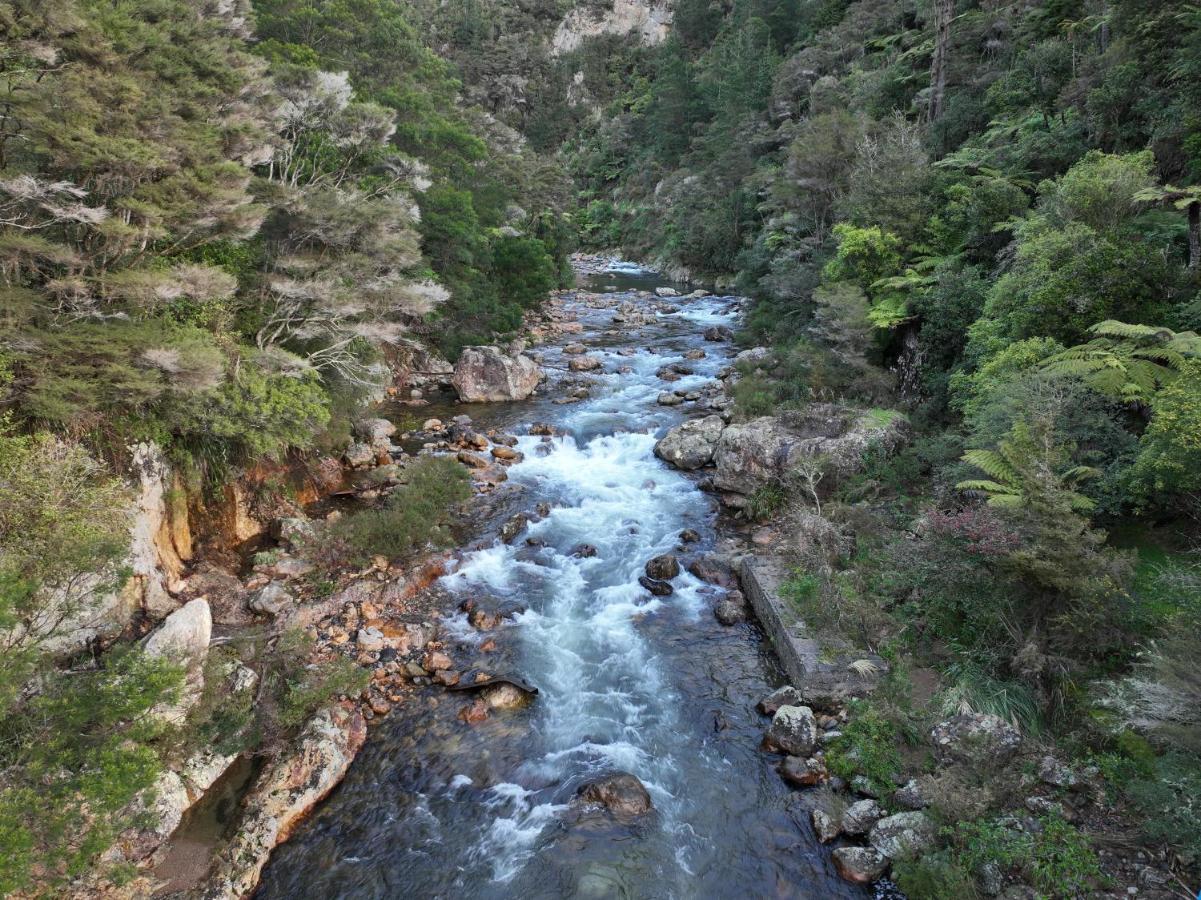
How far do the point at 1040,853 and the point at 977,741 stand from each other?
3.79 feet

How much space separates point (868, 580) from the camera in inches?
430

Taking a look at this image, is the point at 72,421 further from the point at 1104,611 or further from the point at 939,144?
the point at 939,144

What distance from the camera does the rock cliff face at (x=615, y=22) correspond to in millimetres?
80562

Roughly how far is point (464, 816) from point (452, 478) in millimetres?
8035

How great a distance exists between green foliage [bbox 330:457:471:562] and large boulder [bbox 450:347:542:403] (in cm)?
728

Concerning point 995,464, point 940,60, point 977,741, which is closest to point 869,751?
point 977,741

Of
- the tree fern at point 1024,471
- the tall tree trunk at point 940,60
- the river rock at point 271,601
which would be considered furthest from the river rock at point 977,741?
the tall tree trunk at point 940,60

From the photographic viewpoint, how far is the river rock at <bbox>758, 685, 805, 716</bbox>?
30.3ft

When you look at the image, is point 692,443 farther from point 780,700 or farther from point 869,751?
point 869,751

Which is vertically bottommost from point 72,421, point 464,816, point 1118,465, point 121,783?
point 464,816

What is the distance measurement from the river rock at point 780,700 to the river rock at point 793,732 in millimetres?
366

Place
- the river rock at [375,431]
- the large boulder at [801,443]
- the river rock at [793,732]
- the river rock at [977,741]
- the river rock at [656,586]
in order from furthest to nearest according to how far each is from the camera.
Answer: the river rock at [375,431] < the large boulder at [801,443] < the river rock at [656,586] < the river rock at [793,732] < the river rock at [977,741]

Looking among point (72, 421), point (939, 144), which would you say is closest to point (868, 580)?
point (72, 421)

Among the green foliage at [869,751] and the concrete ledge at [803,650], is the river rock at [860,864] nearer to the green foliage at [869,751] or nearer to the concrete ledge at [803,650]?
the green foliage at [869,751]
